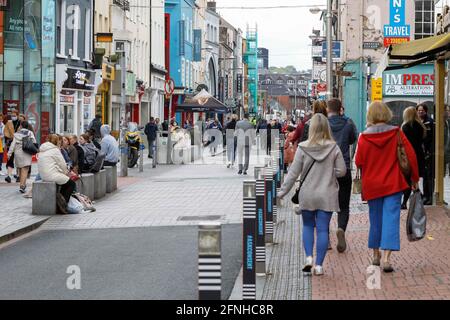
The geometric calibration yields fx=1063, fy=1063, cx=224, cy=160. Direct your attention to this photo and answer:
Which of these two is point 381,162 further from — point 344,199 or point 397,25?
point 397,25

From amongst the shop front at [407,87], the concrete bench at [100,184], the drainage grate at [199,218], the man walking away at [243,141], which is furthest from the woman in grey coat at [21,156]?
the shop front at [407,87]

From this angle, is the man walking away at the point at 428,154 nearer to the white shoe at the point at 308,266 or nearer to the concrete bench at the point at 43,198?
the concrete bench at the point at 43,198

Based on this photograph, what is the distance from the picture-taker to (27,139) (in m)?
22.9

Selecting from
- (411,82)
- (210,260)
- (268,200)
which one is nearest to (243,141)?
(411,82)

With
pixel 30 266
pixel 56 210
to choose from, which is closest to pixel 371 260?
pixel 30 266

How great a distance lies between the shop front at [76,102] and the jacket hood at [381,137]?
29.2 metres

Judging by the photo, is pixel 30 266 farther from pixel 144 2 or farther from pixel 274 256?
pixel 144 2

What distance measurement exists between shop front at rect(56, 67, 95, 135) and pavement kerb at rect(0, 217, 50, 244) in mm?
22149

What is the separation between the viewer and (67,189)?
61.8ft

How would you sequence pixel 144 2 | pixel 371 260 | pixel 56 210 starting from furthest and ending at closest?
1. pixel 144 2
2. pixel 56 210
3. pixel 371 260

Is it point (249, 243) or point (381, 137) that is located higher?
point (381, 137)

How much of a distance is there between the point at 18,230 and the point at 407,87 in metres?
30.0

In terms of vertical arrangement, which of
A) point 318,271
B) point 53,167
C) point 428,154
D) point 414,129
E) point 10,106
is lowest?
point 318,271
